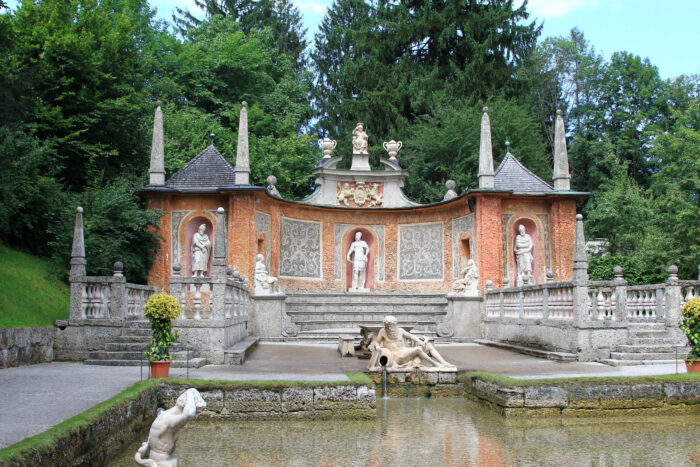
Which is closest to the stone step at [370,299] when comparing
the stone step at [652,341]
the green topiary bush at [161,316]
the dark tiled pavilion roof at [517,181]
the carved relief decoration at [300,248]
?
the carved relief decoration at [300,248]

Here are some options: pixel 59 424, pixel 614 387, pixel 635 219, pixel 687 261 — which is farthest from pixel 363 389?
pixel 635 219

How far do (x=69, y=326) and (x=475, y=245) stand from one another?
12.7 m

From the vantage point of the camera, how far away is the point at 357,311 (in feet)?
70.4

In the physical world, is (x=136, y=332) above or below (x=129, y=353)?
above

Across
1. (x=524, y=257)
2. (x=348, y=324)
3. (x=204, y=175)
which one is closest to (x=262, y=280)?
(x=348, y=324)

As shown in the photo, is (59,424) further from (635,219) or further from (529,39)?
(529,39)

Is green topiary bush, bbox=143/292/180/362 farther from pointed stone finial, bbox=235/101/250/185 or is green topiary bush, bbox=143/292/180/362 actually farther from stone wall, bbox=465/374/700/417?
pointed stone finial, bbox=235/101/250/185

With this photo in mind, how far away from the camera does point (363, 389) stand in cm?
900

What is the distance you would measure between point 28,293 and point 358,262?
39.6 feet

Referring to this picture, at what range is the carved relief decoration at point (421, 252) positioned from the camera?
78.1 ft

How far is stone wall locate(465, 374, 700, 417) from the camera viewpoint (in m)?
8.81

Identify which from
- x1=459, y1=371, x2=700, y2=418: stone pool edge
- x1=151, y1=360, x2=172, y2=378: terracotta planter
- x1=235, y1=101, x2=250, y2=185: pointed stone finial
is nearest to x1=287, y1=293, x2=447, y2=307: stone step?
x1=235, y1=101, x2=250, y2=185: pointed stone finial

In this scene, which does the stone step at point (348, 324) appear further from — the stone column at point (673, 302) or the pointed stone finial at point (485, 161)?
the stone column at point (673, 302)

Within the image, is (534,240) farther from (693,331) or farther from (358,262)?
(693,331)
